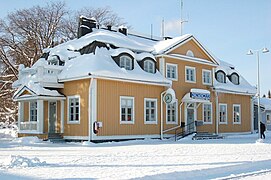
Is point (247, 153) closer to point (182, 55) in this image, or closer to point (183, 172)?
point (183, 172)

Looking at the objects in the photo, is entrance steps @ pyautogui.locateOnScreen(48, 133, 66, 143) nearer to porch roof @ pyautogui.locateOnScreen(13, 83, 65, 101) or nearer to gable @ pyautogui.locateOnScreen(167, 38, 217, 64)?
porch roof @ pyautogui.locateOnScreen(13, 83, 65, 101)

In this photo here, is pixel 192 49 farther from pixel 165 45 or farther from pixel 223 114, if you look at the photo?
pixel 223 114

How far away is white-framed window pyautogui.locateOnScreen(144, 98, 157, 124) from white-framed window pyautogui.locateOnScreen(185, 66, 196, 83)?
15.0 ft

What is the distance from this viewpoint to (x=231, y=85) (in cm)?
3659

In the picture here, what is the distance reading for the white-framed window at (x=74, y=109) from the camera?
2625cm

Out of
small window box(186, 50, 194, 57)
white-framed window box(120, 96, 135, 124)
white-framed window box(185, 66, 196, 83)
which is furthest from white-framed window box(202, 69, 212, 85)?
white-framed window box(120, 96, 135, 124)

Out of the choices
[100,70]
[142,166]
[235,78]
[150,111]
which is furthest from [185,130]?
[142,166]

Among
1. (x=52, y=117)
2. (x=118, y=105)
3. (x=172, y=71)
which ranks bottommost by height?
(x=52, y=117)

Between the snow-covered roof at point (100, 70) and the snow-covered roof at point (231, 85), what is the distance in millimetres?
8030

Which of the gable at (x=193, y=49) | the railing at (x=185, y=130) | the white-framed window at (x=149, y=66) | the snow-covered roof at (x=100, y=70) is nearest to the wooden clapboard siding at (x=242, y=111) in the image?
the gable at (x=193, y=49)

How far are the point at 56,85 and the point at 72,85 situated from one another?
1238 mm

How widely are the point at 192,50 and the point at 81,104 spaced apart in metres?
11.7

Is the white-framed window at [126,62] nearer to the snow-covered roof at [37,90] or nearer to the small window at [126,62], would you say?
the small window at [126,62]

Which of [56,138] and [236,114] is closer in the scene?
[56,138]
